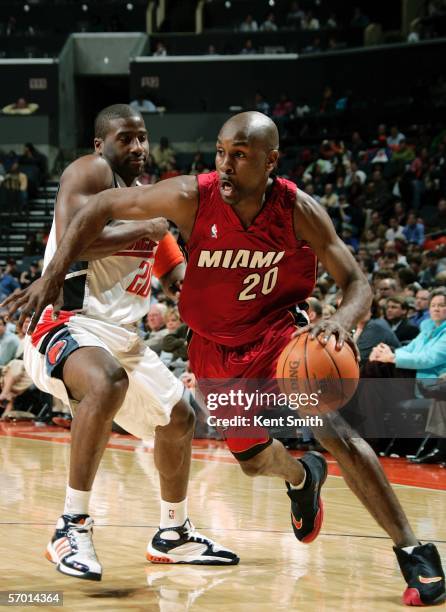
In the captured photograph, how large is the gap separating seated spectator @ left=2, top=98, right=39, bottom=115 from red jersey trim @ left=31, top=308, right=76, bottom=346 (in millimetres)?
20195

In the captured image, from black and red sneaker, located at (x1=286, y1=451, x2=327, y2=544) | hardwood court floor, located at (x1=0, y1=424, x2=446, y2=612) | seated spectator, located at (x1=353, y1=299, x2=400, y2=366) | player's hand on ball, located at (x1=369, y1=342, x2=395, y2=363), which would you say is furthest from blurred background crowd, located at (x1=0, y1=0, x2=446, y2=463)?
black and red sneaker, located at (x1=286, y1=451, x2=327, y2=544)

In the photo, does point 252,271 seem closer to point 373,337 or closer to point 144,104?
point 373,337

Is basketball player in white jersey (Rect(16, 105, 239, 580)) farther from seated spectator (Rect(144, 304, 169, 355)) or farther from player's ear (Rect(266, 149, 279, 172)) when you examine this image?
seated spectator (Rect(144, 304, 169, 355))

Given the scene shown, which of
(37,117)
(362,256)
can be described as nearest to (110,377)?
(362,256)

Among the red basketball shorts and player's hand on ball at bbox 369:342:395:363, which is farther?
player's hand on ball at bbox 369:342:395:363

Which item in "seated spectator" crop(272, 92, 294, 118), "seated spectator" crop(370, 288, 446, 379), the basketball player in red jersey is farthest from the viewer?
"seated spectator" crop(272, 92, 294, 118)

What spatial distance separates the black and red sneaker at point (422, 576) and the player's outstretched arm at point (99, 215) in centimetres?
161

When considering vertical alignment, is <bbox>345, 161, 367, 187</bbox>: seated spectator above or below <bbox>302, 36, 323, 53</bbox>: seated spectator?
below

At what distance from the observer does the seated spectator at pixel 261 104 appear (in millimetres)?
22672

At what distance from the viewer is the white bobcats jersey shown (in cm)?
448

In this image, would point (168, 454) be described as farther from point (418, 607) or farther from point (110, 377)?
point (418, 607)

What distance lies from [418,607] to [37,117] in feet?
69.7

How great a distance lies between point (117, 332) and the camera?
14.6 ft
